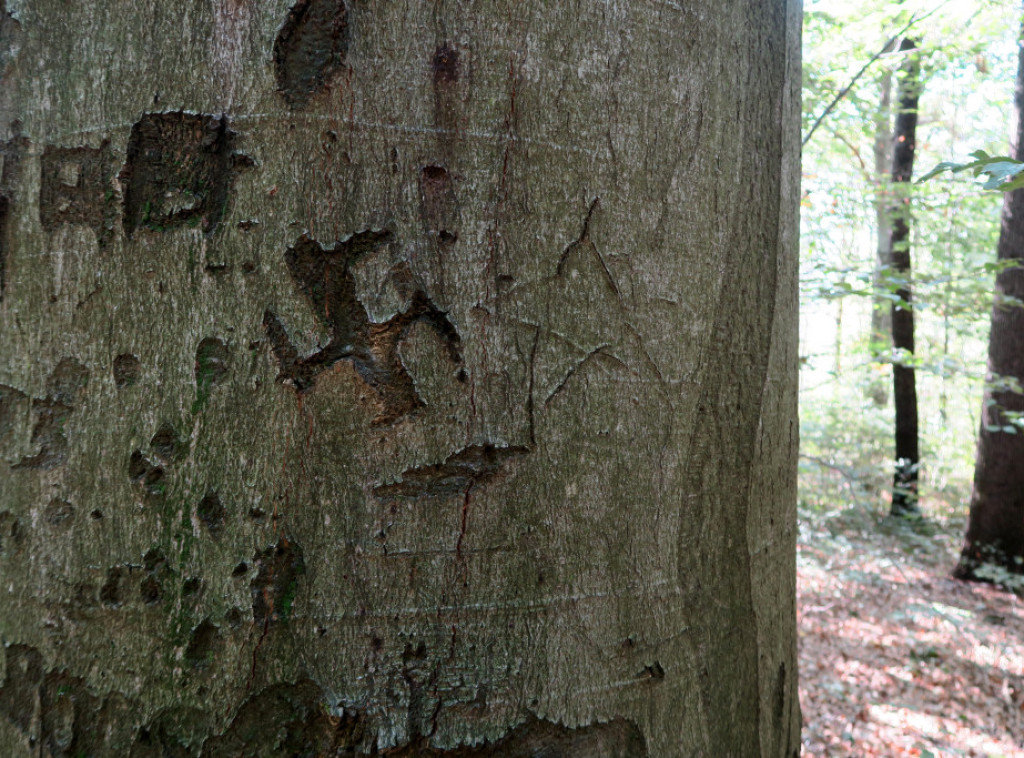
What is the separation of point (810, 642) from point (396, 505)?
6.64 metres

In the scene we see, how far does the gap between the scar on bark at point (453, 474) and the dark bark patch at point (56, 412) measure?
306 mm

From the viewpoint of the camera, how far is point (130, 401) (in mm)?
641

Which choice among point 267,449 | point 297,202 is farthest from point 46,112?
point 267,449

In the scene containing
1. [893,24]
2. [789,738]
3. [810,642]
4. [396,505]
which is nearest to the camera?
[396,505]

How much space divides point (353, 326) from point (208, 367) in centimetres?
13

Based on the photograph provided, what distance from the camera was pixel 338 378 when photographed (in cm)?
64

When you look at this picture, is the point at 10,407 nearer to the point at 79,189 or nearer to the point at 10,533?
the point at 10,533

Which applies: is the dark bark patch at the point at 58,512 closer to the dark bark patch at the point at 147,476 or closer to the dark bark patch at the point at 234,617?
the dark bark patch at the point at 147,476

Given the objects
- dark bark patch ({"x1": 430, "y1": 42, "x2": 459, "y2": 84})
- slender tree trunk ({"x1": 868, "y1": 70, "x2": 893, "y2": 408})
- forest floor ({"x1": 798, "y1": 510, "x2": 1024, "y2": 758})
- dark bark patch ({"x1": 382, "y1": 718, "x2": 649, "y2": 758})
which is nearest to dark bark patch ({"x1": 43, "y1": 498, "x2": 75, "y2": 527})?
dark bark patch ({"x1": 382, "y1": 718, "x2": 649, "y2": 758})

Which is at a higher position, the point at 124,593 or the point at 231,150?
the point at 231,150

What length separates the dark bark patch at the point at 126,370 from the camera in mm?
638

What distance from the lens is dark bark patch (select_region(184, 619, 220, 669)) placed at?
63 cm

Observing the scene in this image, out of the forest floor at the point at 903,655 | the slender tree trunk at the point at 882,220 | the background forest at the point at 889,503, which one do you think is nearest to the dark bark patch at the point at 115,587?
the background forest at the point at 889,503

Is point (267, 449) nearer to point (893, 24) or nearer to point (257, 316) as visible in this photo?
point (257, 316)
